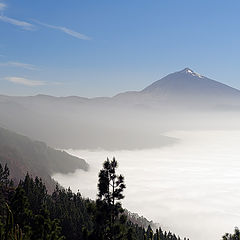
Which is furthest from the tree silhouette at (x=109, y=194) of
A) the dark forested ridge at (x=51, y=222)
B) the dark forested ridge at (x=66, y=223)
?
the dark forested ridge at (x=51, y=222)

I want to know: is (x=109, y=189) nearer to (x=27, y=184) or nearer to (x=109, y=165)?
(x=109, y=165)

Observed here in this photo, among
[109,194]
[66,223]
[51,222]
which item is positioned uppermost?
[109,194]

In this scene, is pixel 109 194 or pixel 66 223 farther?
pixel 66 223

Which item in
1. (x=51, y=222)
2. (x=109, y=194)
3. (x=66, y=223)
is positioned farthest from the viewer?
(x=66, y=223)

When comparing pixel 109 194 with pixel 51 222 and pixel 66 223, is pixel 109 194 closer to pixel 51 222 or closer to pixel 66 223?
pixel 51 222

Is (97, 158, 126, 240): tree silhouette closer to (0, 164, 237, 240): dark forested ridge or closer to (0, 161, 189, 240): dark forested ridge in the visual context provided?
(0, 164, 237, 240): dark forested ridge

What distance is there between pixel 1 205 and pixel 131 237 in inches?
3543

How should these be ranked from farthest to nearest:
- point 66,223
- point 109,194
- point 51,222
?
point 66,223 → point 51,222 → point 109,194

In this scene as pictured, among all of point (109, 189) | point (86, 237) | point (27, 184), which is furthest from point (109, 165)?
point (27, 184)

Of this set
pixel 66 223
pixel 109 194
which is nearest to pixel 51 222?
pixel 109 194

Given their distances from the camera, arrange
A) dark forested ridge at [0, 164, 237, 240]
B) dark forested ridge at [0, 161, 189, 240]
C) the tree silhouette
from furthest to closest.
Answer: the tree silhouette < dark forested ridge at [0, 164, 237, 240] < dark forested ridge at [0, 161, 189, 240]

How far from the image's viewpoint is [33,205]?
454ft

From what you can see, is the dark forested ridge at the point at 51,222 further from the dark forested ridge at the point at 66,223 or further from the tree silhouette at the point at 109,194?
the tree silhouette at the point at 109,194

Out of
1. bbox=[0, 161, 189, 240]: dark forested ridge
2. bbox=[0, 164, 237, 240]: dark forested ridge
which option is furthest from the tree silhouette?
bbox=[0, 161, 189, 240]: dark forested ridge
